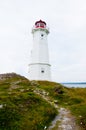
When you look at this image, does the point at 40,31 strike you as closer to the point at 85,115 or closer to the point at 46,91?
the point at 46,91

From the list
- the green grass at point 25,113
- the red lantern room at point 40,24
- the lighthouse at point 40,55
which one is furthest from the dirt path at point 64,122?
the red lantern room at point 40,24

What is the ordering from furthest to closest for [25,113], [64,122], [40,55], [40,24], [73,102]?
1. [40,24]
2. [40,55]
3. [73,102]
4. [64,122]
5. [25,113]

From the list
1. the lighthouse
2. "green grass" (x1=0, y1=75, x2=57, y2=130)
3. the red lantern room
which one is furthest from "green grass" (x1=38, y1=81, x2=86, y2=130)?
the red lantern room

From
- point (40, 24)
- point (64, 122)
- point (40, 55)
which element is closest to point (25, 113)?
point (64, 122)

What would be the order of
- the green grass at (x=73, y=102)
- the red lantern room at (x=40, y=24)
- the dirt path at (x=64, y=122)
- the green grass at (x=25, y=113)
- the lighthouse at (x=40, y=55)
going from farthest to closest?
1. the red lantern room at (x=40, y=24)
2. the lighthouse at (x=40, y=55)
3. the green grass at (x=73, y=102)
4. the dirt path at (x=64, y=122)
5. the green grass at (x=25, y=113)

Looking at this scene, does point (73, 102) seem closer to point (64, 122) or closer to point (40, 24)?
point (64, 122)

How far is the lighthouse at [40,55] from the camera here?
45062mm

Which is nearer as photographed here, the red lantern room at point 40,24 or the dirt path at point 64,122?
the dirt path at point 64,122

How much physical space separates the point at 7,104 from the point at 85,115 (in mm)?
5602

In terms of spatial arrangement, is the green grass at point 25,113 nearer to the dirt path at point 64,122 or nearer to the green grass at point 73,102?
the dirt path at point 64,122

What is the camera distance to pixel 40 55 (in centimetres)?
4550

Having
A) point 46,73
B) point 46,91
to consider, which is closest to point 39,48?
point 46,73

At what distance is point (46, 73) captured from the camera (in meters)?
45.4

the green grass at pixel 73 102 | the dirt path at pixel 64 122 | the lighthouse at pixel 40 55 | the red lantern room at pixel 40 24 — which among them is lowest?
the dirt path at pixel 64 122
